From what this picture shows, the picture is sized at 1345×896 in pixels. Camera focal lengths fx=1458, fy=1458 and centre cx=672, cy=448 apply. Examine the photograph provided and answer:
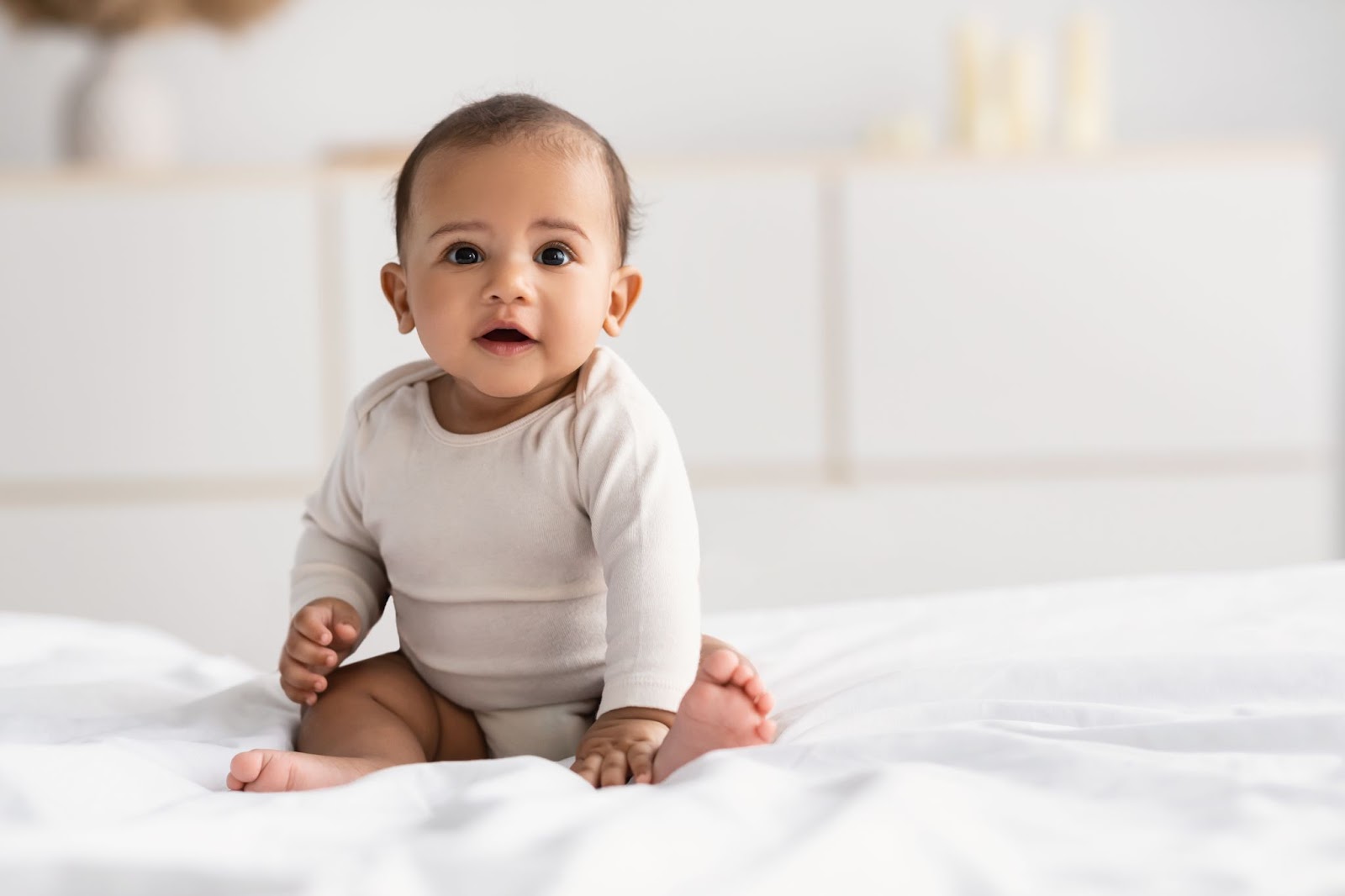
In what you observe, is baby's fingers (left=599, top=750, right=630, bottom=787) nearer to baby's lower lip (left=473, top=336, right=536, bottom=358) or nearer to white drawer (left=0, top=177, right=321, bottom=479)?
baby's lower lip (left=473, top=336, right=536, bottom=358)

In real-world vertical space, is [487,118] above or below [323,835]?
above

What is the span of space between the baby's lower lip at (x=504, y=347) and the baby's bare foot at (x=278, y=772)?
281 millimetres

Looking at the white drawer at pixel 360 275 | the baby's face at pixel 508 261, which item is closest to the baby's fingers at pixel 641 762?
the baby's face at pixel 508 261

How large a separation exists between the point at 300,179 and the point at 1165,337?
61.7 inches

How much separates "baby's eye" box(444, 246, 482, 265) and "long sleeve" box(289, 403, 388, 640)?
0.17 metres

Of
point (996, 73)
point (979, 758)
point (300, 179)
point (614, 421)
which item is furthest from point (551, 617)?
point (996, 73)

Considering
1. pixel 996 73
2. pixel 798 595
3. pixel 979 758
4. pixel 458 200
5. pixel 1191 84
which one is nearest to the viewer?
pixel 979 758

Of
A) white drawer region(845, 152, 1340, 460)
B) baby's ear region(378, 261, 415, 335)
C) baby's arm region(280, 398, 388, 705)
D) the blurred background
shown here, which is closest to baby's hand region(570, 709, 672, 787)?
baby's arm region(280, 398, 388, 705)

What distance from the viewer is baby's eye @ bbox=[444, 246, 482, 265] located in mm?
935

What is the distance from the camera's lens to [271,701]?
3.33ft

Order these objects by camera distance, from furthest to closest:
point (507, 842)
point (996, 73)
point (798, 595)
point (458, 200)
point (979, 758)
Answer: point (996, 73) → point (798, 595) → point (458, 200) → point (979, 758) → point (507, 842)

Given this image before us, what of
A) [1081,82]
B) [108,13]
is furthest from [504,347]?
[108,13]

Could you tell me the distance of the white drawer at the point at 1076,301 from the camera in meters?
2.60

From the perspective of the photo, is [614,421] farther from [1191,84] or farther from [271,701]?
[1191,84]
